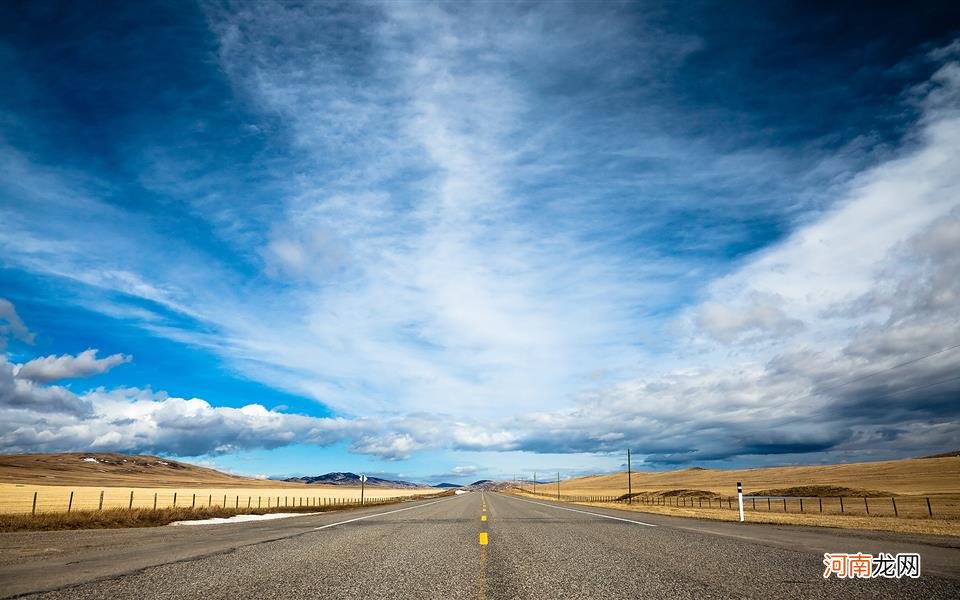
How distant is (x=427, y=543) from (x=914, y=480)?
11668cm

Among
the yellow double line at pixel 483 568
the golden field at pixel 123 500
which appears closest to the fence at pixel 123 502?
the golden field at pixel 123 500

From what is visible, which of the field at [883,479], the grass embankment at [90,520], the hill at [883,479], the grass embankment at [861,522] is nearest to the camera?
the grass embankment at [861,522]

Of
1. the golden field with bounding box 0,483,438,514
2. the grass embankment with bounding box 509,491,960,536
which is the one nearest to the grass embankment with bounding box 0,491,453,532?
the golden field with bounding box 0,483,438,514

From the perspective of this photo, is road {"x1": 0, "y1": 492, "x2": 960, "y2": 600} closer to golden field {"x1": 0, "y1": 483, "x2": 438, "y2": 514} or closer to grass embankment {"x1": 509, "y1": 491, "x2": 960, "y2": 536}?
grass embankment {"x1": 509, "y1": 491, "x2": 960, "y2": 536}

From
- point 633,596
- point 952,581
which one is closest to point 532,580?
point 633,596

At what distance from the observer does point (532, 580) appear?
266 inches

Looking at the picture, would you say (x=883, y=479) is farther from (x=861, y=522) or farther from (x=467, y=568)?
(x=467, y=568)

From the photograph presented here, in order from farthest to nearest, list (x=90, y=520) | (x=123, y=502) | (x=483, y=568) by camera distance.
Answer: (x=123, y=502) < (x=90, y=520) < (x=483, y=568)

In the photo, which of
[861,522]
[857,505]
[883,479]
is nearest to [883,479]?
[883,479]

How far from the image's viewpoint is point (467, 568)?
25.9 feet

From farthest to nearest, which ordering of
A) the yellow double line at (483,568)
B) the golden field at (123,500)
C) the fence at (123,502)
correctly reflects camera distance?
the golden field at (123,500)
the fence at (123,502)
the yellow double line at (483,568)

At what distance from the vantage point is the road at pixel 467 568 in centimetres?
606

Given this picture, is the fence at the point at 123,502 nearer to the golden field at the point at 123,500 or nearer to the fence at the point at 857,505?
the golden field at the point at 123,500

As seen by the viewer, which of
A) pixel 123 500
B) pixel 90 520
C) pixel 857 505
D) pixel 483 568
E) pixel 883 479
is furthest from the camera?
pixel 883 479
